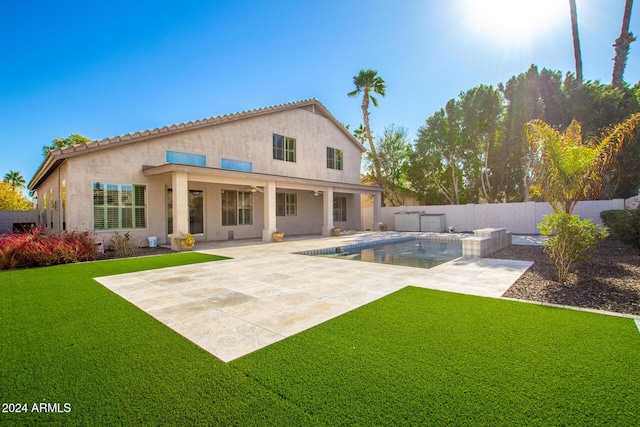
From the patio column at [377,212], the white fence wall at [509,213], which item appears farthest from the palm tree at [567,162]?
the patio column at [377,212]

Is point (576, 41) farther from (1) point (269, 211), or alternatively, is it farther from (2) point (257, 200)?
(2) point (257, 200)

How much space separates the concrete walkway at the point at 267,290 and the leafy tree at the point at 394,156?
19356 millimetres

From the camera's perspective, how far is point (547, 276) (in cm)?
628

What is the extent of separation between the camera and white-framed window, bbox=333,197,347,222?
2155 cm

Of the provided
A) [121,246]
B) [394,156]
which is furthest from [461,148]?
[121,246]

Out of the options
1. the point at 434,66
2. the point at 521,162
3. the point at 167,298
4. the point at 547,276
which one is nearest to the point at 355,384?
the point at 167,298

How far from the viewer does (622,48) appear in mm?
17766

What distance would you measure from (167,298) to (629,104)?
24723 millimetres

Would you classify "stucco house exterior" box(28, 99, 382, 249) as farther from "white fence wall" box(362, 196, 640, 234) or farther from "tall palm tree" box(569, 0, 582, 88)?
"tall palm tree" box(569, 0, 582, 88)

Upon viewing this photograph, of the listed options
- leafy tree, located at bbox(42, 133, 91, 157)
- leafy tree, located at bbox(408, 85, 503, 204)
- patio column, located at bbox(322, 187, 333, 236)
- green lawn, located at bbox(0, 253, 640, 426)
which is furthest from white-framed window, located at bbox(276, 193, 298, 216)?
leafy tree, located at bbox(42, 133, 91, 157)

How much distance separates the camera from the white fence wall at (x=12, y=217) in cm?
1820

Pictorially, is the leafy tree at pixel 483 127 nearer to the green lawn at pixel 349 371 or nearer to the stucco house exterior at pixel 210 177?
the stucco house exterior at pixel 210 177

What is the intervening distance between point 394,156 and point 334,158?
9288 millimetres

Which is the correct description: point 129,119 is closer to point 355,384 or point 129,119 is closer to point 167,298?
point 167,298
